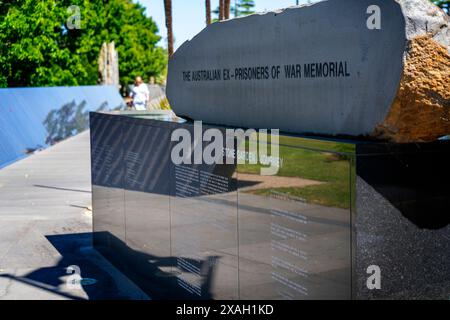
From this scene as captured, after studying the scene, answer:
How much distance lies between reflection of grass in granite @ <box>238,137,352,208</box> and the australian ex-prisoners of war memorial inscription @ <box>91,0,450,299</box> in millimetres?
10

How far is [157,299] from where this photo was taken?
7004mm

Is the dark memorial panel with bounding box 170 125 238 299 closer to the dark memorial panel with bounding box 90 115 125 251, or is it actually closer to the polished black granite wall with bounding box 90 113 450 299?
the polished black granite wall with bounding box 90 113 450 299

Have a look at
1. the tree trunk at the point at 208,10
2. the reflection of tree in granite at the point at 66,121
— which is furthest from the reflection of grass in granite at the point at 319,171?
the tree trunk at the point at 208,10

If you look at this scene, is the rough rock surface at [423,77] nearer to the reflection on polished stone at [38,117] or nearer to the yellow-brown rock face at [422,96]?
the yellow-brown rock face at [422,96]

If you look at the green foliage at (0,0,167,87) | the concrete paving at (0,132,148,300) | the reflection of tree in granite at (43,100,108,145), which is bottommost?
the concrete paving at (0,132,148,300)

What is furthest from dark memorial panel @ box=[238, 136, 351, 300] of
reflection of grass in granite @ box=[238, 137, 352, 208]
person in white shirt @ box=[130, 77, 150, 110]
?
person in white shirt @ box=[130, 77, 150, 110]

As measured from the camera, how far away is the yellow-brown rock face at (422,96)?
13.5 feet

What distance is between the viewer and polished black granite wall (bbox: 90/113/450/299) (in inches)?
163

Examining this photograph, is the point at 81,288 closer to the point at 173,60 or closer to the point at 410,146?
the point at 173,60

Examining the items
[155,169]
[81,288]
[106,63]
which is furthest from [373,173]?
[106,63]

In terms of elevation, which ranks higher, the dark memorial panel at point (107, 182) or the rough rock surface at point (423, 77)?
the rough rock surface at point (423, 77)

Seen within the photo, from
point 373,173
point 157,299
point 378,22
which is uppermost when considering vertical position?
point 378,22

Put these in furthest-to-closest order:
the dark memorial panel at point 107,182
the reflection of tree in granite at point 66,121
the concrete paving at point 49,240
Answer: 1. the reflection of tree in granite at point 66,121
2. the dark memorial panel at point 107,182
3. the concrete paving at point 49,240

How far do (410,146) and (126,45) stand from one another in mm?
A: 57795
